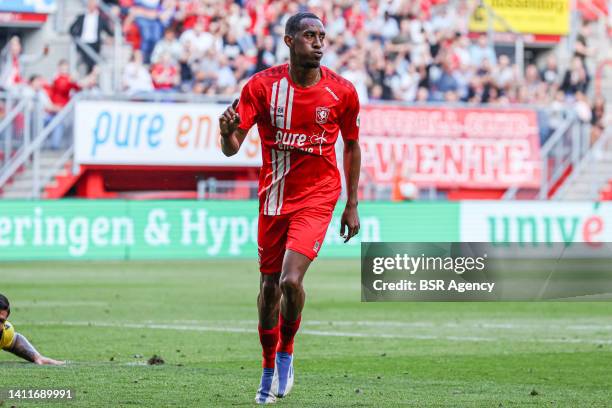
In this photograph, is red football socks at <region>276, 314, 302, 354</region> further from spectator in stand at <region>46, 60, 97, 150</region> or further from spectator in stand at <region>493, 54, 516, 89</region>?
spectator in stand at <region>493, 54, 516, 89</region>

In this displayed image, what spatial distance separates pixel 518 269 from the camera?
10094 mm

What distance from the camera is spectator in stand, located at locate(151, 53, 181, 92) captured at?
29.0 m

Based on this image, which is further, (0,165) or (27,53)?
(27,53)

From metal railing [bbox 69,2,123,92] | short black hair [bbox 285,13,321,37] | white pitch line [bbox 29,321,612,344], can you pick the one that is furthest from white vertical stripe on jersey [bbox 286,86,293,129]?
metal railing [bbox 69,2,123,92]

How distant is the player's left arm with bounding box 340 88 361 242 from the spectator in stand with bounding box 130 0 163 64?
829 inches

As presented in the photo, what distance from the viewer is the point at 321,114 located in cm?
863

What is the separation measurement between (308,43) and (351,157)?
851 millimetres

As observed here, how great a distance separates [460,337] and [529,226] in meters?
14.8

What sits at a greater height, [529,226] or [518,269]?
[518,269]

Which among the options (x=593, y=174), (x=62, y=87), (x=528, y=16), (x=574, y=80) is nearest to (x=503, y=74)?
(x=574, y=80)

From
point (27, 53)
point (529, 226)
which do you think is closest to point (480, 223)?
point (529, 226)

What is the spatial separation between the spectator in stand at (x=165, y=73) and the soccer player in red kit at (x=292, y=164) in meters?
20.5

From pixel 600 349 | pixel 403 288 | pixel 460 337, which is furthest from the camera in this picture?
pixel 460 337

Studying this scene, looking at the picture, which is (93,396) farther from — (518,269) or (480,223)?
(480,223)
